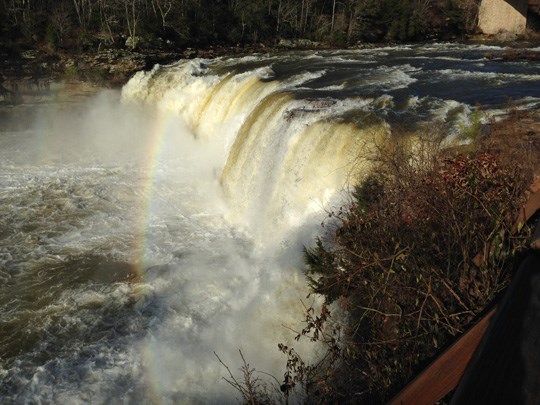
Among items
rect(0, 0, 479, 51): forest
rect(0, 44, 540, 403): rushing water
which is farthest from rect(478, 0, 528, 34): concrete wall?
rect(0, 44, 540, 403): rushing water

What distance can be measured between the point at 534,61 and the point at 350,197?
1411cm

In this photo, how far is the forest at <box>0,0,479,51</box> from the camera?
23.5m

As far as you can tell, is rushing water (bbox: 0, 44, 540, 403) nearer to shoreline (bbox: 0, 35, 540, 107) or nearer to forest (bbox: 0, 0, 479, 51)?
shoreline (bbox: 0, 35, 540, 107)

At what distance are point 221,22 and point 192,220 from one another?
856 inches

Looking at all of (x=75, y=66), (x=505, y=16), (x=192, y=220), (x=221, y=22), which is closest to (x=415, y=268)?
(x=192, y=220)

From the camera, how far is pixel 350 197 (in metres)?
7.30

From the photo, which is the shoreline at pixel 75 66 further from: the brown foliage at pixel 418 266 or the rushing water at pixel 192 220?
the brown foliage at pixel 418 266

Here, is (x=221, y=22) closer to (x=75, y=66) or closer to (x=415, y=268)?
(x=75, y=66)

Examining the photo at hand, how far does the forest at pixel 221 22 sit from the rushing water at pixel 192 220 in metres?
9.02

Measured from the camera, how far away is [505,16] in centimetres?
2980

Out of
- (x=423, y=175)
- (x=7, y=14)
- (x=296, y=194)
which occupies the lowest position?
(x=296, y=194)

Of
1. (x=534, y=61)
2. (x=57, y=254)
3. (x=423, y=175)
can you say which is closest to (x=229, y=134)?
(x=57, y=254)

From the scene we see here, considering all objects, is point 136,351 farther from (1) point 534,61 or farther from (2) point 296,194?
(1) point 534,61

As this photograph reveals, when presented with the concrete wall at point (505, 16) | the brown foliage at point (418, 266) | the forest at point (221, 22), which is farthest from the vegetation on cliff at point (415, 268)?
the concrete wall at point (505, 16)
